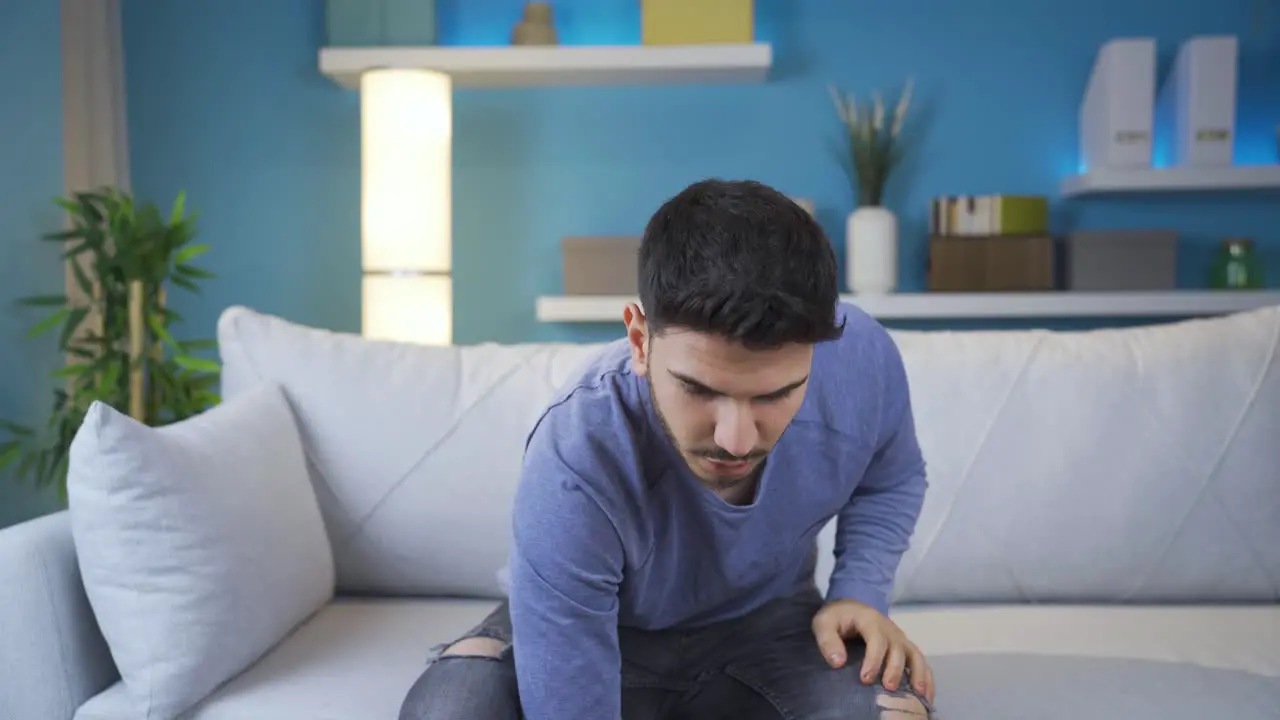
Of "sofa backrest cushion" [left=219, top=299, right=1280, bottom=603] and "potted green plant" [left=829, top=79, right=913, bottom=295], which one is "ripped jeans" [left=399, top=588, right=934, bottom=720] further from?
"potted green plant" [left=829, top=79, right=913, bottom=295]

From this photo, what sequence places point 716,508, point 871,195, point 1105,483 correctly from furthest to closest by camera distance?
point 871,195 → point 1105,483 → point 716,508

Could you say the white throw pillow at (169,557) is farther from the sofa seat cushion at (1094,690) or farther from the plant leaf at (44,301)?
the plant leaf at (44,301)

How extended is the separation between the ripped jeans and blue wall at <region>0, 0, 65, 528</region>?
180 cm

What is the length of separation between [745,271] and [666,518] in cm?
35

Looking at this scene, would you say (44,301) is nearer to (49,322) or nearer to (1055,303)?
(49,322)

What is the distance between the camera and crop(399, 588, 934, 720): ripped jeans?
1.22 meters

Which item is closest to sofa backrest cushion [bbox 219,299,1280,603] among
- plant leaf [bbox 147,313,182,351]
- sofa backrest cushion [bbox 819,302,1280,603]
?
sofa backrest cushion [bbox 819,302,1280,603]

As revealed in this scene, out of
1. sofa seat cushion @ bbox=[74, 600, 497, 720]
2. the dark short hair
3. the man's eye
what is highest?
the dark short hair

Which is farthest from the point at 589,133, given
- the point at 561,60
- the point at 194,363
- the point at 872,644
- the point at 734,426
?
the point at 734,426

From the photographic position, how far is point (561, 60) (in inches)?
123

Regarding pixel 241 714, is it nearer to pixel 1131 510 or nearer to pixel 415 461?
pixel 415 461

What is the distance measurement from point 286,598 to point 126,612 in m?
0.23

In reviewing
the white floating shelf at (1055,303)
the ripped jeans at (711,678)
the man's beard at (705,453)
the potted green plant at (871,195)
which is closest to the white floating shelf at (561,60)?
the potted green plant at (871,195)

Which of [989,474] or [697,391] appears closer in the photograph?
[697,391]
